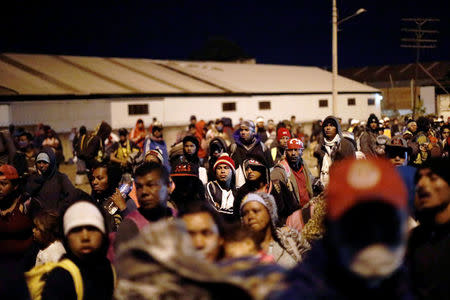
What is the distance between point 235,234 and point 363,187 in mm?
1448

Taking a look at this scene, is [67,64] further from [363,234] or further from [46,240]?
[363,234]

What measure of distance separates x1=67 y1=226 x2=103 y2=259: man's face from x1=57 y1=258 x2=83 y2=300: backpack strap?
0.08 m

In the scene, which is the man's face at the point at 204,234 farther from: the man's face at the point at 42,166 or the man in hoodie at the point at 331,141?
the man in hoodie at the point at 331,141

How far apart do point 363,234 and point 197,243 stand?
879mm

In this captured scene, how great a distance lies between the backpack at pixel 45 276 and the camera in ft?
10.8

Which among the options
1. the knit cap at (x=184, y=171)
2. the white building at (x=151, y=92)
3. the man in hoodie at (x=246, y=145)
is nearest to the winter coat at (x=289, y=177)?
the knit cap at (x=184, y=171)

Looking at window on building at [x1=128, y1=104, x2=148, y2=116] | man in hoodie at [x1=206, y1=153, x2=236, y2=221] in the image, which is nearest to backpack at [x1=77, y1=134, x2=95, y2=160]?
man in hoodie at [x1=206, y1=153, x2=236, y2=221]

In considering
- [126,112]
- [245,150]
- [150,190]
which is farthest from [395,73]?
[150,190]

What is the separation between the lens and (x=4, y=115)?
26547mm

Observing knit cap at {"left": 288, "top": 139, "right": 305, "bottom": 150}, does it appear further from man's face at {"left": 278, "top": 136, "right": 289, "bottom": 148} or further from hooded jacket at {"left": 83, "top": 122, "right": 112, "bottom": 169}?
hooded jacket at {"left": 83, "top": 122, "right": 112, "bottom": 169}

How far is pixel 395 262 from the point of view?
1.67 m

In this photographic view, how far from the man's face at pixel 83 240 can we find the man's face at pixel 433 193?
204cm

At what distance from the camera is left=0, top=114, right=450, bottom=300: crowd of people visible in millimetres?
1670

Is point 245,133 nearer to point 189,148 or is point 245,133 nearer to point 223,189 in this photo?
point 189,148
